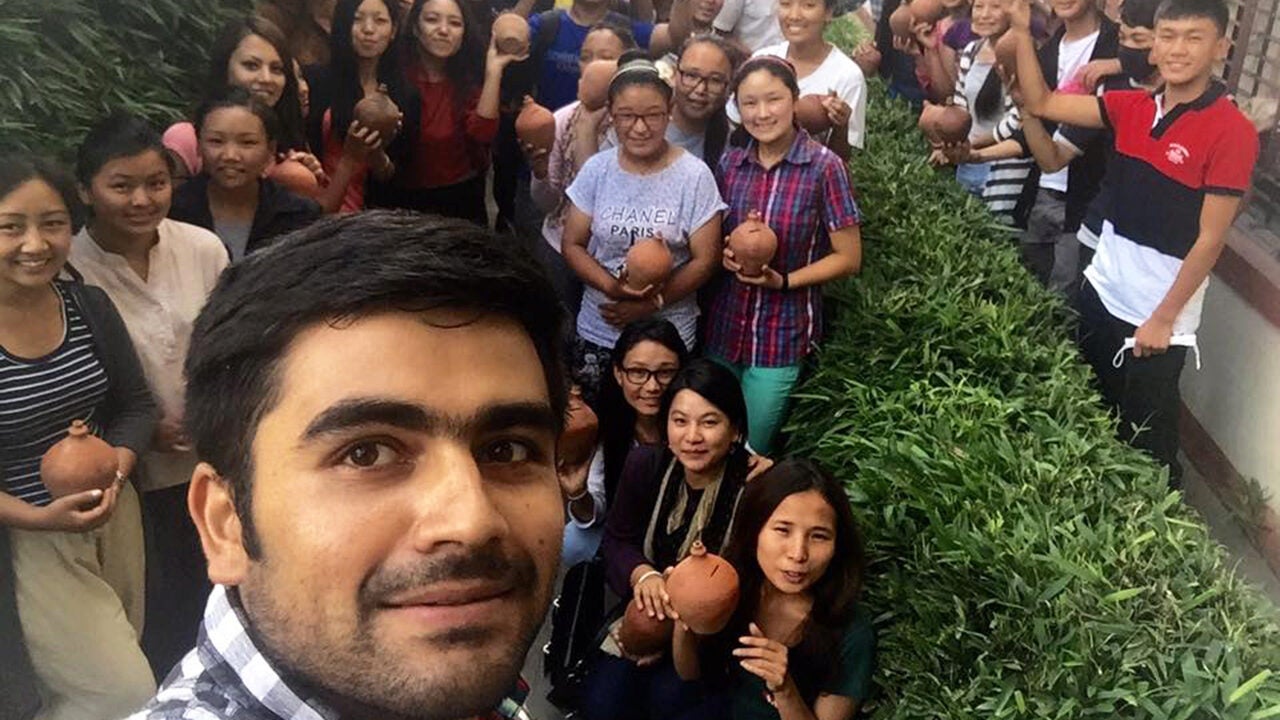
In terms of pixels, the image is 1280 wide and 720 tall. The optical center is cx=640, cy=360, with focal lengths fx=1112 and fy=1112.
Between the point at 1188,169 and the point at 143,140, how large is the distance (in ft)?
9.24

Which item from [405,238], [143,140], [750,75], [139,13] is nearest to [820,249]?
[750,75]

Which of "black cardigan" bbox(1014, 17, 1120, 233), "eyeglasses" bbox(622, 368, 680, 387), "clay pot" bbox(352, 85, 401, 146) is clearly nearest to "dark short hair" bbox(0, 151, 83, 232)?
"clay pot" bbox(352, 85, 401, 146)

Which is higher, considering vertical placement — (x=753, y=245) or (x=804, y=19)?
(x=804, y=19)

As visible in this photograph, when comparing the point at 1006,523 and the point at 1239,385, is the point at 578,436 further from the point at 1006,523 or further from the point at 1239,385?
the point at 1239,385

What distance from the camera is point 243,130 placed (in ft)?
9.54

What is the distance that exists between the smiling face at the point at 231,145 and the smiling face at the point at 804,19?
6.44 ft

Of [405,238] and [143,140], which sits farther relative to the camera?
[143,140]

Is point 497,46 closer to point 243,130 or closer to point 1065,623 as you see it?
point 243,130

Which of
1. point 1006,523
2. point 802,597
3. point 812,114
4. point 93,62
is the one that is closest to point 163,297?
point 93,62

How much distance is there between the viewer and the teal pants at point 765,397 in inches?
138

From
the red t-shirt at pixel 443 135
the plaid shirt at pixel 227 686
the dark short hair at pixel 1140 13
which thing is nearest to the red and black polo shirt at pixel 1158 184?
the dark short hair at pixel 1140 13

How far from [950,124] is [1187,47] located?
992 millimetres

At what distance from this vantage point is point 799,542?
243cm

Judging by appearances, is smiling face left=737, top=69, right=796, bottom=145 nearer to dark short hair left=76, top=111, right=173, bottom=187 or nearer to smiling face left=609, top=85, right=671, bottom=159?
smiling face left=609, top=85, right=671, bottom=159
